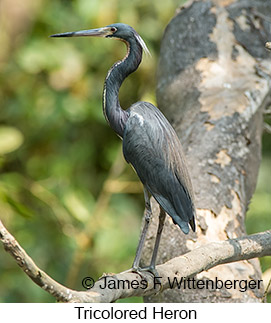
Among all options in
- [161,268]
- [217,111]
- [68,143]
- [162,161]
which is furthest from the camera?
[68,143]

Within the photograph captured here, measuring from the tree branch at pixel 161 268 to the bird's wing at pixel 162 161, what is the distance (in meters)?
0.14

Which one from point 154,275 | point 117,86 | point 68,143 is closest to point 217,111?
point 117,86

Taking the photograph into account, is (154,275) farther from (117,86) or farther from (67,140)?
(67,140)

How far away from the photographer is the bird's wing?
6.47 ft

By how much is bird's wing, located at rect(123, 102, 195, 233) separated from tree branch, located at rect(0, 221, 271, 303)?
0.45 feet

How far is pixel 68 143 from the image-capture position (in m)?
4.71

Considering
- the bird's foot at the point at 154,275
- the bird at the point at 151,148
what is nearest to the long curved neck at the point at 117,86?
the bird at the point at 151,148

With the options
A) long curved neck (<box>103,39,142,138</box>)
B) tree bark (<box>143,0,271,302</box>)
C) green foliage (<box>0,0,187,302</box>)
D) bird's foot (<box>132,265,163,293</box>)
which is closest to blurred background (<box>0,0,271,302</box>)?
green foliage (<box>0,0,187,302</box>)

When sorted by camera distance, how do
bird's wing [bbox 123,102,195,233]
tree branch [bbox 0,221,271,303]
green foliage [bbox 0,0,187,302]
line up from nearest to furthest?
tree branch [bbox 0,221,271,303] → bird's wing [bbox 123,102,195,233] → green foliage [bbox 0,0,187,302]

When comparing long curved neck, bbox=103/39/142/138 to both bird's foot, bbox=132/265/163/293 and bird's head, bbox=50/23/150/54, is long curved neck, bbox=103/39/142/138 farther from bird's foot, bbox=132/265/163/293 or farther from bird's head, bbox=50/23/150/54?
bird's foot, bbox=132/265/163/293

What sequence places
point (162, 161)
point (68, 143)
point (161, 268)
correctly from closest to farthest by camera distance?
point (161, 268)
point (162, 161)
point (68, 143)

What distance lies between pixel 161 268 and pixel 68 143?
9.73 ft
